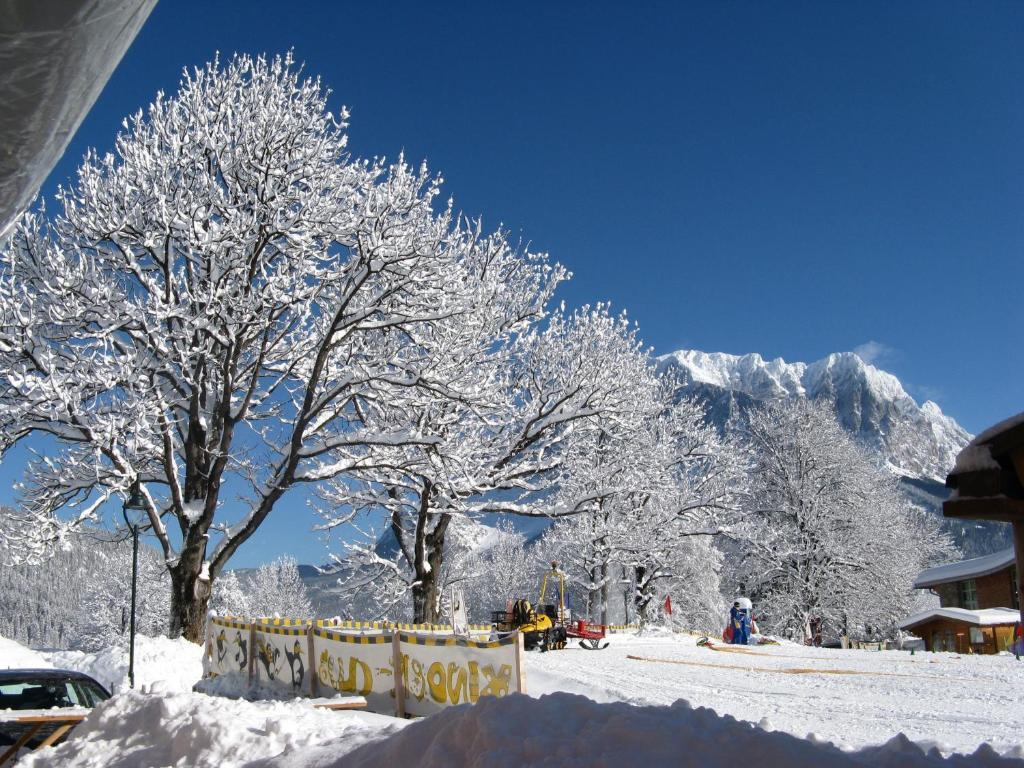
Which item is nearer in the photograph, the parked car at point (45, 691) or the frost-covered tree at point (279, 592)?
the parked car at point (45, 691)

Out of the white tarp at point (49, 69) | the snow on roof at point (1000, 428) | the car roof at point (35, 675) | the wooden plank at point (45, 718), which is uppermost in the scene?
the white tarp at point (49, 69)

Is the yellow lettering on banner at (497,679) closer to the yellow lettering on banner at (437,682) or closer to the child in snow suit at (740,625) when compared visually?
the yellow lettering on banner at (437,682)

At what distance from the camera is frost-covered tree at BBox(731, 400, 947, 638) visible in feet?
122

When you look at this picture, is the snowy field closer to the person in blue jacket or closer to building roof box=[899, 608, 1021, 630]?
the person in blue jacket

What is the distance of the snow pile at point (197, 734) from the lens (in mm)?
6219

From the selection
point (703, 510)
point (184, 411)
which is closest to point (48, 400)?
point (184, 411)

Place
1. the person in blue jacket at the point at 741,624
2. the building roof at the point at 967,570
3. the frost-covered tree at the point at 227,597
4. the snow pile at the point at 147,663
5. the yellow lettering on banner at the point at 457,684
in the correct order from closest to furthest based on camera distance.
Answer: the yellow lettering on banner at the point at 457,684, the snow pile at the point at 147,663, the person in blue jacket at the point at 741,624, the building roof at the point at 967,570, the frost-covered tree at the point at 227,597

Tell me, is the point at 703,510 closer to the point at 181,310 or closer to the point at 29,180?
the point at 181,310

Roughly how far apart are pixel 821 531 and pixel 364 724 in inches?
1320

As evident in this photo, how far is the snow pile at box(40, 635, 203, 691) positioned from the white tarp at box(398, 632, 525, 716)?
625 centimetres

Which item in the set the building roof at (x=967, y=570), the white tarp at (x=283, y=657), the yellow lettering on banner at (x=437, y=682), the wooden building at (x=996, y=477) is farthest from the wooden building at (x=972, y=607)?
the wooden building at (x=996, y=477)

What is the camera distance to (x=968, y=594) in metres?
42.8

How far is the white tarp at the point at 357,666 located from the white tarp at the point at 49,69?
9815 mm

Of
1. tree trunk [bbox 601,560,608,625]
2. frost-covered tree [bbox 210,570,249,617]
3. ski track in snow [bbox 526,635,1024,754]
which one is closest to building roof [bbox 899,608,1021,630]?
ski track in snow [bbox 526,635,1024,754]
